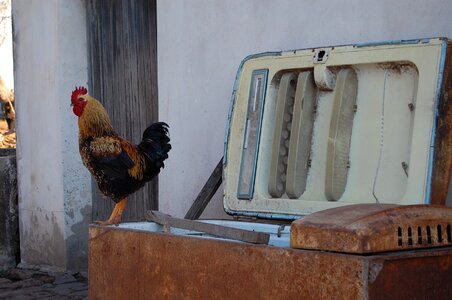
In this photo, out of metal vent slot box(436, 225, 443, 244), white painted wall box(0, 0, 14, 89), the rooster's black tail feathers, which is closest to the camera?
metal vent slot box(436, 225, 443, 244)

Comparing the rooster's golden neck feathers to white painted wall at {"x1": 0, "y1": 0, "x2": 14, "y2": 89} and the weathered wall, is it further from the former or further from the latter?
white painted wall at {"x1": 0, "y1": 0, "x2": 14, "y2": 89}

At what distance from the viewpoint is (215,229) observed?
3.09 m

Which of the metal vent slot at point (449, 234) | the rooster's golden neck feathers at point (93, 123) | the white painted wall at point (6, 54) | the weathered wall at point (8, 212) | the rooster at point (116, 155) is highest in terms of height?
the white painted wall at point (6, 54)

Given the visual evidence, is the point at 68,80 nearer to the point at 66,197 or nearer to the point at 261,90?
the point at 66,197

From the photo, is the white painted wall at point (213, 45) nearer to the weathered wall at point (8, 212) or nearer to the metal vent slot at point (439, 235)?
the metal vent slot at point (439, 235)

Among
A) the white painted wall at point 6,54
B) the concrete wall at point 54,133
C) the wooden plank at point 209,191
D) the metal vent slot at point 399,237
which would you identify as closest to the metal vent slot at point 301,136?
the wooden plank at point 209,191

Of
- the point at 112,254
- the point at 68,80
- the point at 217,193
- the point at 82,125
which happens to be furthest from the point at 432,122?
the point at 68,80

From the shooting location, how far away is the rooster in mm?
4852

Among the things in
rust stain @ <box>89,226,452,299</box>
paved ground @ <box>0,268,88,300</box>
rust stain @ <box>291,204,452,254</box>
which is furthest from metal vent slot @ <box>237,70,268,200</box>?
paved ground @ <box>0,268,88,300</box>

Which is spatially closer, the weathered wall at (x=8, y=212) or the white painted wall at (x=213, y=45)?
the white painted wall at (x=213, y=45)

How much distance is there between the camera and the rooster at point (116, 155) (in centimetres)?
485

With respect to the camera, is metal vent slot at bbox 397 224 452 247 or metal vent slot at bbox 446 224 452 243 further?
metal vent slot at bbox 446 224 452 243

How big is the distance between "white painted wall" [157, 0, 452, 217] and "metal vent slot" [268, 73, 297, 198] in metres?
0.43

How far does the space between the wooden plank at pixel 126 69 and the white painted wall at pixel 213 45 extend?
934mm
